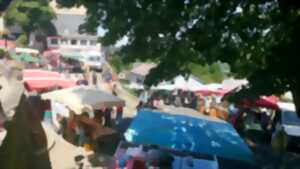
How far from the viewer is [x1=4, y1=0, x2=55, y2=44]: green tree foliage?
2008 inches

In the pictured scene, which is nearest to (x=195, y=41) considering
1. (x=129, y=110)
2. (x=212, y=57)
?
(x=212, y=57)

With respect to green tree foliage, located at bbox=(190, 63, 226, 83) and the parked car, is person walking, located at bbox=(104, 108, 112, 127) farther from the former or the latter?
green tree foliage, located at bbox=(190, 63, 226, 83)

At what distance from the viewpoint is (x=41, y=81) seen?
55.0 ft

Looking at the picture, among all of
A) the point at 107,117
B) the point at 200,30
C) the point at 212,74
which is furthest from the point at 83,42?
the point at 200,30

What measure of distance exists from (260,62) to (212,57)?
1.72m

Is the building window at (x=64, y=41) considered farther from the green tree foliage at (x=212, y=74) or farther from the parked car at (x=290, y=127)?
the parked car at (x=290, y=127)

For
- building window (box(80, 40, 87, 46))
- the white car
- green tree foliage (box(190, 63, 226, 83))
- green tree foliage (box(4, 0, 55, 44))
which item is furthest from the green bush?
green tree foliage (box(190, 63, 226, 83))

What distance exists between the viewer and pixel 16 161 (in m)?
6.46

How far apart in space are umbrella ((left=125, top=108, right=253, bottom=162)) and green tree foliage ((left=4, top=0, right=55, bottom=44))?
1827 inches

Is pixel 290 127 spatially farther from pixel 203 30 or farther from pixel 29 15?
pixel 29 15

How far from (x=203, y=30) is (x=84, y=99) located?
22.6ft

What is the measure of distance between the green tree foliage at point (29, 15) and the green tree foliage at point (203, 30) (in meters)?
46.2

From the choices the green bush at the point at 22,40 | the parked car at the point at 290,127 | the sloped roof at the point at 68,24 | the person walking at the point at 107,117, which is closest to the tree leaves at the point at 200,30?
the person walking at the point at 107,117

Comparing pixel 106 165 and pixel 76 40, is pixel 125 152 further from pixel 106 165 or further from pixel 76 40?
pixel 76 40
